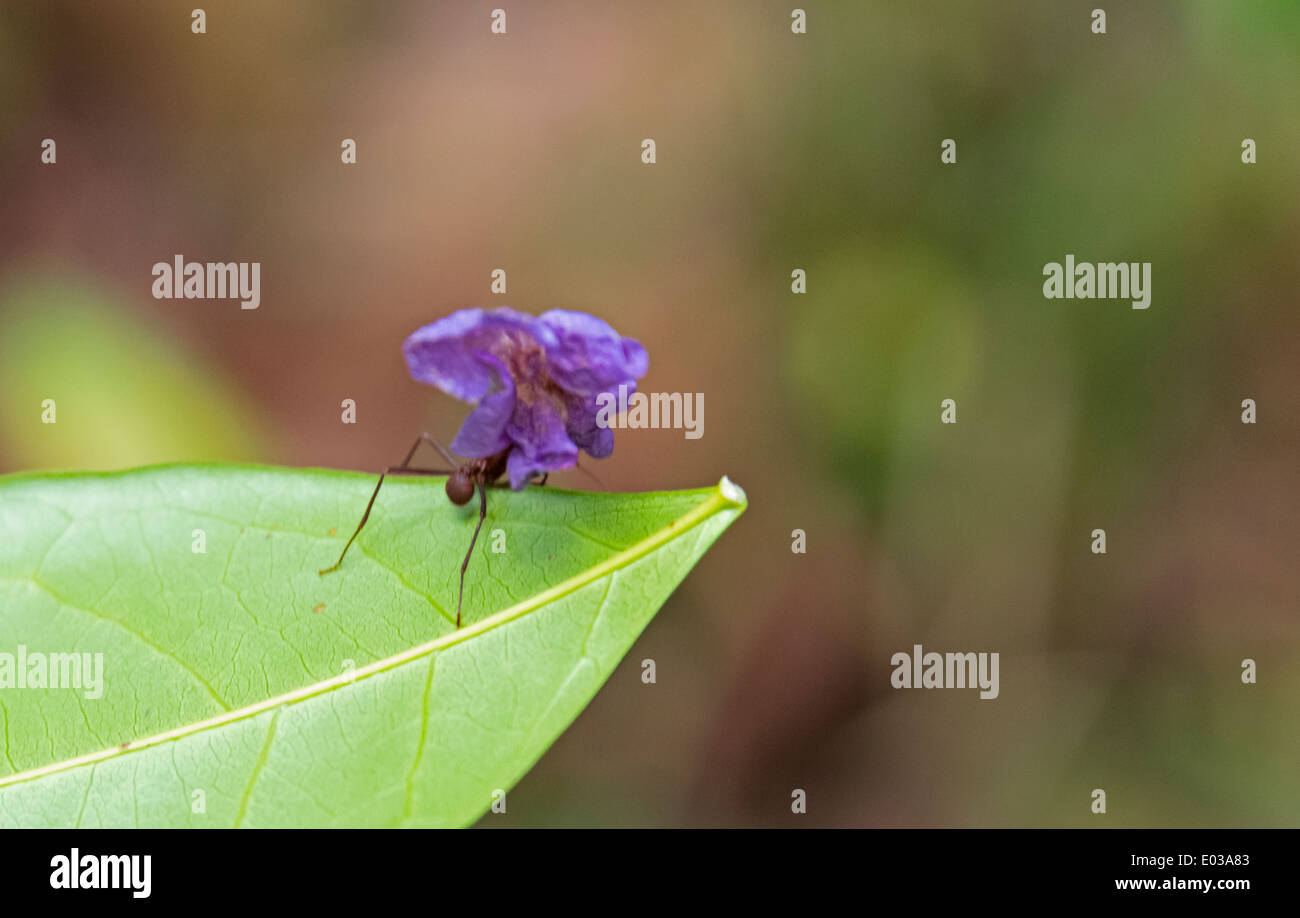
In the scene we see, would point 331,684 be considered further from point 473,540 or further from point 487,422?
point 487,422

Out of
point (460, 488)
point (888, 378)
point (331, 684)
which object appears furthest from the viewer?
point (888, 378)

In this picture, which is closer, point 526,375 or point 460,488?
point 460,488

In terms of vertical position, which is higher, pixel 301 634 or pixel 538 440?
pixel 538 440

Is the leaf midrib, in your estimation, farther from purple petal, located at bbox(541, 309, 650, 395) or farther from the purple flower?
purple petal, located at bbox(541, 309, 650, 395)

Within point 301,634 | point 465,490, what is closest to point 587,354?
point 465,490

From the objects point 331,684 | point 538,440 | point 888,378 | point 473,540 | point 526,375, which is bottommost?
point 331,684

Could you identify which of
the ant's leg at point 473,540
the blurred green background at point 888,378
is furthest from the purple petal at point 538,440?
the blurred green background at point 888,378

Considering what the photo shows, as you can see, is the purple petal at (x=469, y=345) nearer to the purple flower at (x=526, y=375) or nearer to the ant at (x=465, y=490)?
the purple flower at (x=526, y=375)
